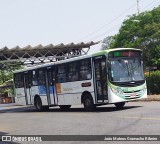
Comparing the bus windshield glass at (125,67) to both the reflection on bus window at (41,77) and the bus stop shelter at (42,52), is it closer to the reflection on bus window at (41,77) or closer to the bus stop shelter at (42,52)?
the reflection on bus window at (41,77)

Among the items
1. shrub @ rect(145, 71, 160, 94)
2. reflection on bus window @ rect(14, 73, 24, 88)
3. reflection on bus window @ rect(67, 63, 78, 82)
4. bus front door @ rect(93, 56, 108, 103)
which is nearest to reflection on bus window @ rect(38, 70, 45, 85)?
reflection on bus window @ rect(14, 73, 24, 88)

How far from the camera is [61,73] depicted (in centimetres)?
2206

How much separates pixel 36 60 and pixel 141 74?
77.1 ft

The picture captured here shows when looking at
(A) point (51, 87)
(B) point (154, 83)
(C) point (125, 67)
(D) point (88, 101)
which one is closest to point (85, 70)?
(D) point (88, 101)

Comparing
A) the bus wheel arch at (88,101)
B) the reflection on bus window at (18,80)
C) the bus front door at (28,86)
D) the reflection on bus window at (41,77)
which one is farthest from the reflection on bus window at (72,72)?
the reflection on bus window at (18,80)

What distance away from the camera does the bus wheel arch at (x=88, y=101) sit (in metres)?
19.5

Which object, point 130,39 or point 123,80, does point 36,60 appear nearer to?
point 130,39

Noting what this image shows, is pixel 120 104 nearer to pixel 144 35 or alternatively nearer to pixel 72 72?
pixel 72 72

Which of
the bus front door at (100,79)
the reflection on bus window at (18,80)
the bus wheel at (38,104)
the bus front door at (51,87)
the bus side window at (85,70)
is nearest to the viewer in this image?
the bus front door at (100,79)

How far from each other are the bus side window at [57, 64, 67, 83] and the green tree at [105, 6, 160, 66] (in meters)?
21.7

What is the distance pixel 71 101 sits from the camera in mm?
21469

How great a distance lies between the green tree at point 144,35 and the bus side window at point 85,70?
23.4 m

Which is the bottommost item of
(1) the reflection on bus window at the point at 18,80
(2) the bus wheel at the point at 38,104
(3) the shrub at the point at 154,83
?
(2) the bus wheel at the point at 38,104

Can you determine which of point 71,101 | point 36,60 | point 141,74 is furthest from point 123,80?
point 36,60
